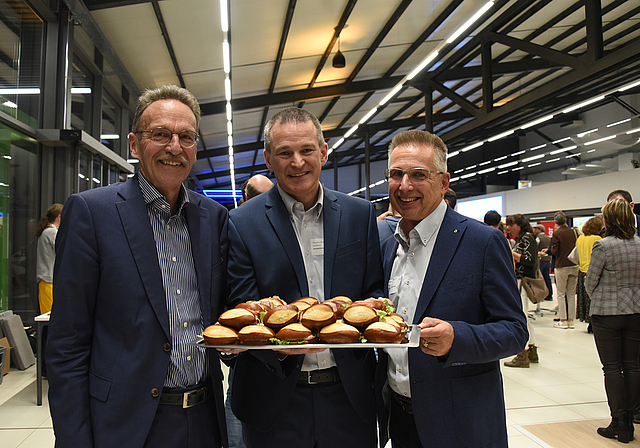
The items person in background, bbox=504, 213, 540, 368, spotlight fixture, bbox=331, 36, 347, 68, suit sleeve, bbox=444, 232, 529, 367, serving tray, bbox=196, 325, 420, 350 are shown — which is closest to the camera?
serving tray, bbox=196, 325, 420, 350

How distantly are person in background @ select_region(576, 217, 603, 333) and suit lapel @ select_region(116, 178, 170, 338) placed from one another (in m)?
6.20

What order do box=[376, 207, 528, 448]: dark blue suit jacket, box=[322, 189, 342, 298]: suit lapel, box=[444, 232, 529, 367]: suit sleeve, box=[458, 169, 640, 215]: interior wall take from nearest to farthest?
1. box=[444, 232, 529, 367]: suit sleeve
2. box=[376, 207, 528, 448]: dark blue suit jacket
3. box=[322, 189, 342, 298]: suit lapel
4. box=[458, 169, 640, 215]: interior wall

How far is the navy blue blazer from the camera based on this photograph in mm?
1569

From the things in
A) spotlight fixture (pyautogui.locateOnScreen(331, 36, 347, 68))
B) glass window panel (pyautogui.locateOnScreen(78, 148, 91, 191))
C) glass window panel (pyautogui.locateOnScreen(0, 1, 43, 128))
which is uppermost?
spotlight fixture (pyautogui.locateOnScreen(331, 36, 347, 68))

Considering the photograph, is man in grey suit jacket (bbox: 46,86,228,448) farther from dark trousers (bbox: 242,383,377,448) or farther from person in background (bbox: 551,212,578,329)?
person in background (bbox: 551,212,578,329)

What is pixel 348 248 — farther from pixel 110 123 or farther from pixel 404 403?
pixel 110 123

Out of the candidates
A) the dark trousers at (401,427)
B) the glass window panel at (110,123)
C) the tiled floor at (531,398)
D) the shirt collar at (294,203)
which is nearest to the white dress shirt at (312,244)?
the shirt collar at (294,203)

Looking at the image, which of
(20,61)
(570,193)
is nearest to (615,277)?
(20,61)

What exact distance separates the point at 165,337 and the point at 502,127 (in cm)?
1213

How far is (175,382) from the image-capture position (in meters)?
1.54

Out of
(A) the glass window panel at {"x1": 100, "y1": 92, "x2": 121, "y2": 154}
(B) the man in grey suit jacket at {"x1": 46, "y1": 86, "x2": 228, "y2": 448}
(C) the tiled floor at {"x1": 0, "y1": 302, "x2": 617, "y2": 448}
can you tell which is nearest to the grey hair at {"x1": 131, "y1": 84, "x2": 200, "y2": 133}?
(B) the man in grey suit jacket at {"x1": 46, "y1": 86, "x2": 228, "y2": 448}

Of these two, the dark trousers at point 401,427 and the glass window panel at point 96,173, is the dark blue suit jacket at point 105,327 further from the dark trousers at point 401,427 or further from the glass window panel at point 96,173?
the glass window panel at point 96,173

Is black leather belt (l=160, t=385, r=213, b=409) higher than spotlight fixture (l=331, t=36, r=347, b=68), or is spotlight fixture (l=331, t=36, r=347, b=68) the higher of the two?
spotlight fixture (l=331, t=36, r=347, b=68)

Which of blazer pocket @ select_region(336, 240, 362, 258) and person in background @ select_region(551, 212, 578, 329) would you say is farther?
person in background @ select_region(551, 212, 578, 329)
